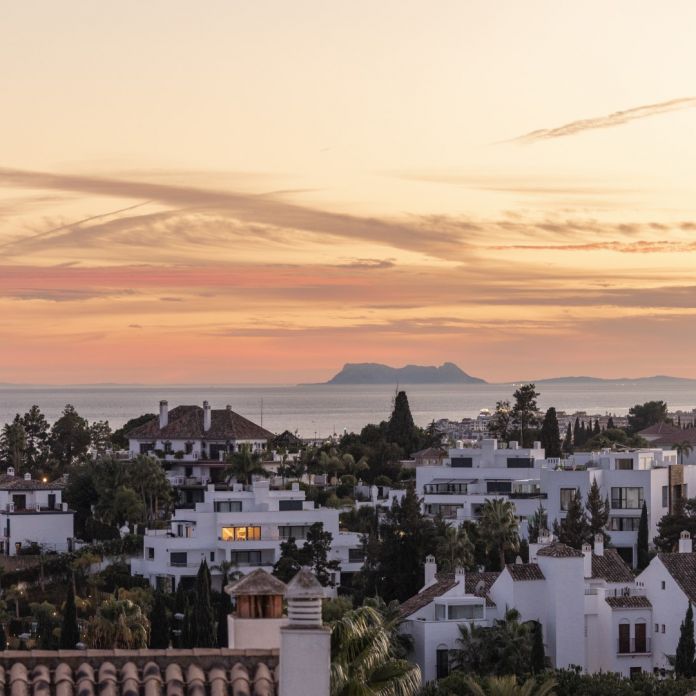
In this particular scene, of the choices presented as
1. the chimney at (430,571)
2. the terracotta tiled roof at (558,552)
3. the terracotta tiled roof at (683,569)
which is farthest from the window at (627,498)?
the terracotta tiled roof at (558,552)

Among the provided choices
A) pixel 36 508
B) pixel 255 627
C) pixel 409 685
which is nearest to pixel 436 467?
pixel 36 508

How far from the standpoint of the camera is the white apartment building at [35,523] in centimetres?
8575

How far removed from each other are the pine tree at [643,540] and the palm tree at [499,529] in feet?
22.1

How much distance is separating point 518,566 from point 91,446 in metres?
70.7

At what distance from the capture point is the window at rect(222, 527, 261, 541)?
78750 millimetres

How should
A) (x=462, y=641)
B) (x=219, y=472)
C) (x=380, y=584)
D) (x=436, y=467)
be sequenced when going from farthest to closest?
(x=219, y=472), (x=436, y=467), (x=380, y=584), (x=462, y=641)

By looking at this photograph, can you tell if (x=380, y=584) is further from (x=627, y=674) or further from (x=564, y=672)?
(x=564, y=672)

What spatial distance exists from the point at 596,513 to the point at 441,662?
77.7ft

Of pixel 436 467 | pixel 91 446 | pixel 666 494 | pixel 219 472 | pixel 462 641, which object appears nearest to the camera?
pixel 462 641

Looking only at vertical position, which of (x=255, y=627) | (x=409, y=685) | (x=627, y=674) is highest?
(x=255, y=627)

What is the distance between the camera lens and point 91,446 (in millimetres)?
127562

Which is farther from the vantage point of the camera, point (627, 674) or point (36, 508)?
point (36, 508)

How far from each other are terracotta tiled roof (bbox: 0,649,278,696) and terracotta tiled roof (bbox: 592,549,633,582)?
49122 millimetres

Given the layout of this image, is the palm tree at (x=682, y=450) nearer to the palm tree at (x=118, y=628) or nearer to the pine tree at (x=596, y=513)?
the pine tree at (x=596, y=513)
